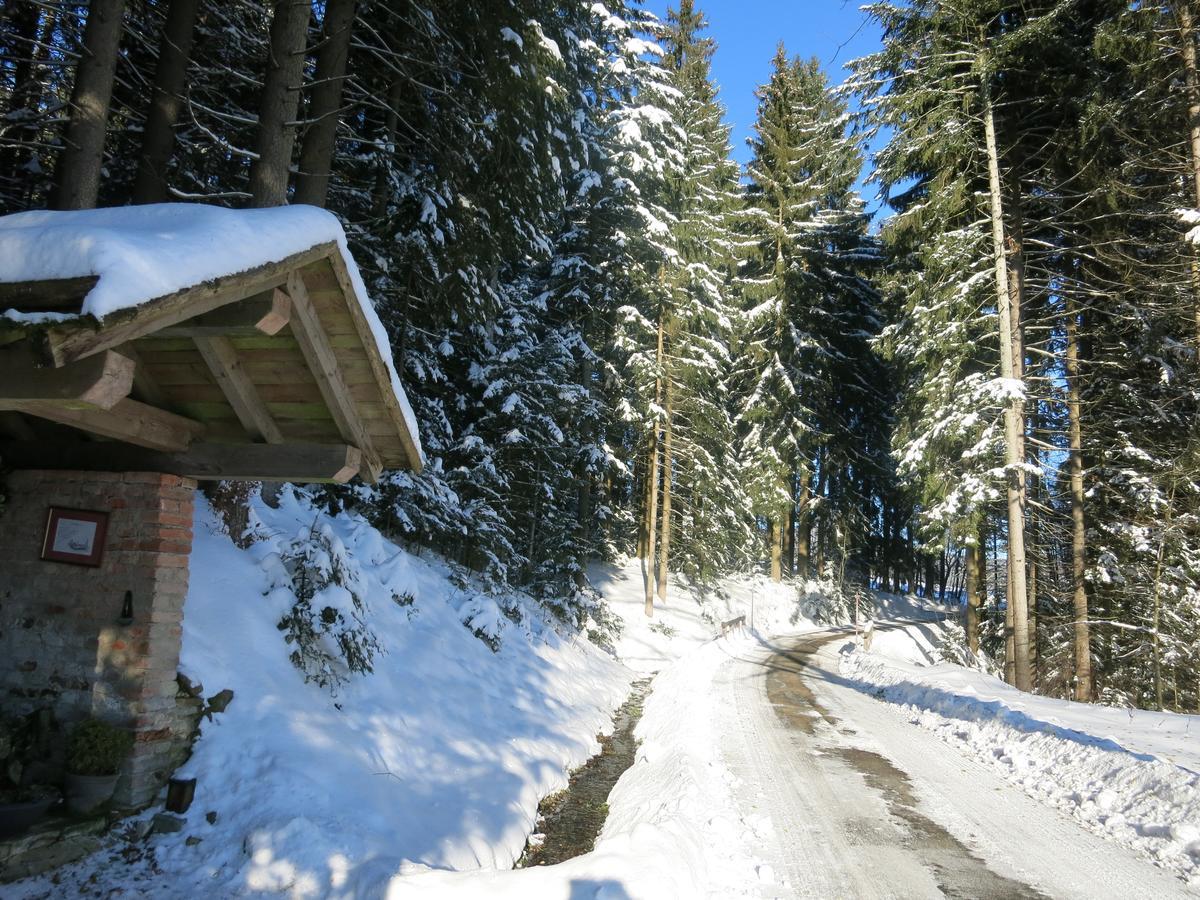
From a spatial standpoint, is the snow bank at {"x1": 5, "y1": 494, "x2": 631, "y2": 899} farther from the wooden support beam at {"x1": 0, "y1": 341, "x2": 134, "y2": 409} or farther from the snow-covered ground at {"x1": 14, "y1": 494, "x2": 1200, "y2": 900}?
the wooden support beam at {"x1": 0, "y1": 341, "x2": 134, "y2": 409}

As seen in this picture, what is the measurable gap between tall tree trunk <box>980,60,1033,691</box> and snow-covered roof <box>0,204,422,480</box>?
553 inches

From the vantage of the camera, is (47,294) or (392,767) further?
(392,767)

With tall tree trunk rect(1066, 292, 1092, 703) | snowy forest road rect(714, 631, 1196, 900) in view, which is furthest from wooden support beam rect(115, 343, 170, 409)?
tall tree trunk rect(1066, 292, 1092, 703)

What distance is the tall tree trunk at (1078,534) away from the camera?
14.3 metres

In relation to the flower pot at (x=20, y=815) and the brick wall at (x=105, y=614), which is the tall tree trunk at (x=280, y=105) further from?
the flower pot at (x=20, y=815)

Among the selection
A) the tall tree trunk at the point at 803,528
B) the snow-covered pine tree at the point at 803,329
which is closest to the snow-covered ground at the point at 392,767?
the snow-covered pine tree at the point at 803,329

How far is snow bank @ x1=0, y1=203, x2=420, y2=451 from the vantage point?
2.54 meters

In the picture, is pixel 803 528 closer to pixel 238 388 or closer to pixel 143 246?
pixel 238 388

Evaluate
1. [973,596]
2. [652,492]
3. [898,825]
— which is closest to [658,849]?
[898,825]

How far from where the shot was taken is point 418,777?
605 cm

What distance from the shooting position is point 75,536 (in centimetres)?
447

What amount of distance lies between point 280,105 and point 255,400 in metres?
4.37

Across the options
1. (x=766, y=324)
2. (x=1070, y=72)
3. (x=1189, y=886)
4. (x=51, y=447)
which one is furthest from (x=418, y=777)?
(x=766, y=324)

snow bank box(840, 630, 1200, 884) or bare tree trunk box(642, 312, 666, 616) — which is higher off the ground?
bare tree trunk box(642, 312, 666, 616)
